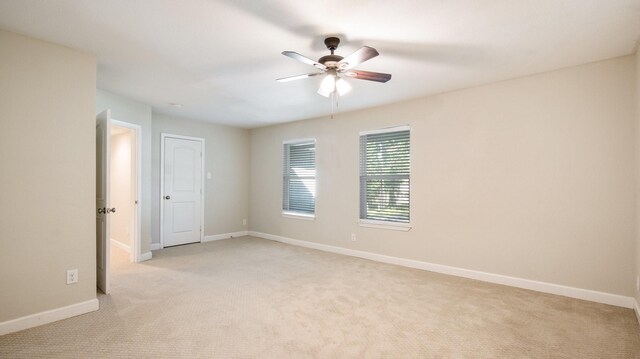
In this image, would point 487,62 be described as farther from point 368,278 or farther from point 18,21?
point 18,21

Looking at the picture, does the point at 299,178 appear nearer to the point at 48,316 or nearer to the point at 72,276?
the point at 72,276

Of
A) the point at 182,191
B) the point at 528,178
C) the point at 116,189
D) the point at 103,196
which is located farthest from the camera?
the point at 182,191

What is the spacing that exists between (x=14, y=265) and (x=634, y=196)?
5.49m

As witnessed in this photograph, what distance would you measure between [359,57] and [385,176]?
2.66 meters

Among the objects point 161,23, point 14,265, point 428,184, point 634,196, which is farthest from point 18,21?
point 634,196

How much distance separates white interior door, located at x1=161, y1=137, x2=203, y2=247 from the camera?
5633 millimetres

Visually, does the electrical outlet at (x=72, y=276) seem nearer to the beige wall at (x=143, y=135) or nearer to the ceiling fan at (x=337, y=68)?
the beige wall at (x=143, y=135)

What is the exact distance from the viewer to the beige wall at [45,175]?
8.20ft

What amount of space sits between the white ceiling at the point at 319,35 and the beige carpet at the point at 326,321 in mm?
2391

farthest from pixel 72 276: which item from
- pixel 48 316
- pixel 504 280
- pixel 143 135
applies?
pixel 504 280

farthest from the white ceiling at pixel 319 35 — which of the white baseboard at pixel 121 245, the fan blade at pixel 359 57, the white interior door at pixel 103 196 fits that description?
the white baseboard at pixel 121 245

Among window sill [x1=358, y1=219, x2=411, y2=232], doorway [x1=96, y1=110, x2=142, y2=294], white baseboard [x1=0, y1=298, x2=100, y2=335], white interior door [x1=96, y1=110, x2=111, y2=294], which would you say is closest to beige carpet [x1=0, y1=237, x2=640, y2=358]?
white baseboard [x1=0, y1=298, x2=100, y2=335]

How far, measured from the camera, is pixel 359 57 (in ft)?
7.72

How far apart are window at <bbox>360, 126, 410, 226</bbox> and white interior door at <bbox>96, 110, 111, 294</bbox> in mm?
3396
